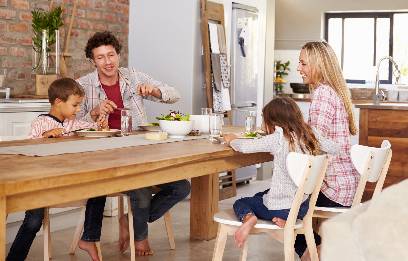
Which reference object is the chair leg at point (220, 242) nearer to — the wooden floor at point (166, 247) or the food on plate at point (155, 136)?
the food on plate at point (155, 136)

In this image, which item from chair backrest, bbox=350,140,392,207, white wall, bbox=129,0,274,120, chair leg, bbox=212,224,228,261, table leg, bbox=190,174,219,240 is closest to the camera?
chair leg, bbox=212,224,228,261

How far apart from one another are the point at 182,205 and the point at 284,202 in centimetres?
274

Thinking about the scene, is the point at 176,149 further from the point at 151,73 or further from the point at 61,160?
the point at 151,73

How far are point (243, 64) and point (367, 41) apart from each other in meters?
3.81

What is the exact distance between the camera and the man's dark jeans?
396cm

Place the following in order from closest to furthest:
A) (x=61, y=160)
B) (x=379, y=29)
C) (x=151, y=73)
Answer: (x=61, y=160) < (x=151, y=73) < (x=379, y=29)

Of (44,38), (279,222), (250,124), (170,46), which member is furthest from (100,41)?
(170,46)

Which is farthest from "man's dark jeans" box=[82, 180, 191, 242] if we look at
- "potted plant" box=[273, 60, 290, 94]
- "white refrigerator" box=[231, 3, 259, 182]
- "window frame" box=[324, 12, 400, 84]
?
"window frame" box=[324, 12, 400, 84]

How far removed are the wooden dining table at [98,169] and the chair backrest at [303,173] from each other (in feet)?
1.21

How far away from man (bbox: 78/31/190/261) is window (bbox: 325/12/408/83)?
6.36m

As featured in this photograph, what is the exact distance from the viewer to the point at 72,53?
6.07 meters

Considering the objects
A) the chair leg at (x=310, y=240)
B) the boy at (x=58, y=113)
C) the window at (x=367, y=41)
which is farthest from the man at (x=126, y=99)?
the window at (x=367, y=41)

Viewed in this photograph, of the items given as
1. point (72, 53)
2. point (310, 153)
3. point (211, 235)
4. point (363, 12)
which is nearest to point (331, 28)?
point (363, 12)

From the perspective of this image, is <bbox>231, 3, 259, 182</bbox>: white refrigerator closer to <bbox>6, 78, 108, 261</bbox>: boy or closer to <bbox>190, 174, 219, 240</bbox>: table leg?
<bbox>190, 174, 219, 240</bbox>: table leg
